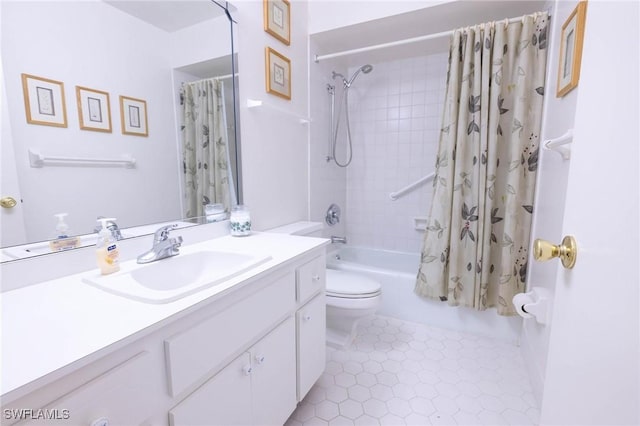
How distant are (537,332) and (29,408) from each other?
1.89 meters

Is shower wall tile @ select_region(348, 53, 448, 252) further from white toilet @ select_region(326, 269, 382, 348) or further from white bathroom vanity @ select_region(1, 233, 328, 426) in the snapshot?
white bathroom vanity @ select_region(1, 233, 328, 426)

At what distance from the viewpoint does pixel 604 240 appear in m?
0.43

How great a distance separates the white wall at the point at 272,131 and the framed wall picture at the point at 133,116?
0.51m

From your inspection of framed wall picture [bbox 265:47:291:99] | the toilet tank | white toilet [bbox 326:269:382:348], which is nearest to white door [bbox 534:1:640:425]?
white toilet [bbox 326:269:382:348]

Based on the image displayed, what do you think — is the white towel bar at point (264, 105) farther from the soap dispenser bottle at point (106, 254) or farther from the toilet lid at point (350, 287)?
the toilet lid at point (350, 287)

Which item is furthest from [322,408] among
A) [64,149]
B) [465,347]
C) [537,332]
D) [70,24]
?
[70,24]

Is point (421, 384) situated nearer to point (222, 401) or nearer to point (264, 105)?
point (222, 401)

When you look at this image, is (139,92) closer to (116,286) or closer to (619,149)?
(116,286)

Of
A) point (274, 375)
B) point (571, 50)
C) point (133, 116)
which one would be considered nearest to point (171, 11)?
point (133, 116)

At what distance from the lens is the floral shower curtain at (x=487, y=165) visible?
165cm

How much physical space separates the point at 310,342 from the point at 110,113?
3.73 ft

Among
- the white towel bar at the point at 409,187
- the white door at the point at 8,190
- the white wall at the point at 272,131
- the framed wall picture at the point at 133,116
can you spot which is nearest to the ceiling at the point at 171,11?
the white wall at the point at 272,131

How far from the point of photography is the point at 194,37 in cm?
125

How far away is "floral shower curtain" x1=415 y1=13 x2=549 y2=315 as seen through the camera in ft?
5.41
